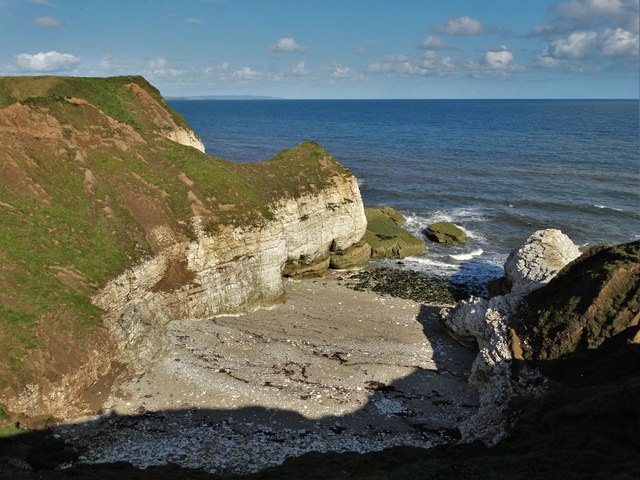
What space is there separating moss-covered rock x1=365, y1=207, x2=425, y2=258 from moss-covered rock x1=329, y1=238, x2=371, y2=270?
9.23 feet

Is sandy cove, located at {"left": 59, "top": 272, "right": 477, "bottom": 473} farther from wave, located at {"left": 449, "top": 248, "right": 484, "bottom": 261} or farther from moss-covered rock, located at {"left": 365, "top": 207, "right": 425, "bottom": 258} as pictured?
wave, located at {"left": 449, "top": 248, "right": 484, "bottom": 261}

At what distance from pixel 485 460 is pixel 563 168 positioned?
83.9 m

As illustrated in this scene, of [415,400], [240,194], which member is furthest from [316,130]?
[415,400]

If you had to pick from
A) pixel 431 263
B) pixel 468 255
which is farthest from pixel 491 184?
pixel 431 263

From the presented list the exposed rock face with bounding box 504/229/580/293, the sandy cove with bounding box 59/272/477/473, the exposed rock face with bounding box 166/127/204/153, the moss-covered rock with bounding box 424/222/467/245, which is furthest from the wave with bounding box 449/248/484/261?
the exposed rock face with bounding box 166/127/204/153

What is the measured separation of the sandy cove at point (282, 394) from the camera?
22.7 meters

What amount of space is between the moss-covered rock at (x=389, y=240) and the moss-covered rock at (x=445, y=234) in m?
3.30

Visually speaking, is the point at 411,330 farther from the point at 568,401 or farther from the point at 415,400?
the point at 568,401

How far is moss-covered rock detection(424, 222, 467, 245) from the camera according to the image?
185 feet

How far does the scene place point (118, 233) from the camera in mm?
33438

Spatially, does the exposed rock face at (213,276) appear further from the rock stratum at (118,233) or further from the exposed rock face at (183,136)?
the exposed rock face at (183,136)

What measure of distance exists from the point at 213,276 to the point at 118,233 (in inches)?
270

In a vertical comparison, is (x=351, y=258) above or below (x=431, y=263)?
above

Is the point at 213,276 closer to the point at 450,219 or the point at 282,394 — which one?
the point at 282,394
